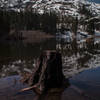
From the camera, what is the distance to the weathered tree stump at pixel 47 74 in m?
10.5

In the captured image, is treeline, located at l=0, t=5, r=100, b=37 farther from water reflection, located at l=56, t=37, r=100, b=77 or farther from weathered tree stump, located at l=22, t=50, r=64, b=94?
weathered tree stump, located at l=22, t=50, r=64, b=94

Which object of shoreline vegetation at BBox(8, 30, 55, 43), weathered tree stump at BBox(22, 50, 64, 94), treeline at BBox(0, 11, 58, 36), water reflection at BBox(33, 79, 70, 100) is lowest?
shoreline vegetation at BBox(8, 30, 55, 43)

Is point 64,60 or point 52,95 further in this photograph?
point 64,60

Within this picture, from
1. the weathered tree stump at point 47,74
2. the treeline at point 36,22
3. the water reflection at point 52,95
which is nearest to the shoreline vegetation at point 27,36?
the treeline at point 36,22

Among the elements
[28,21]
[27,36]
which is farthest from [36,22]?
[27,36]

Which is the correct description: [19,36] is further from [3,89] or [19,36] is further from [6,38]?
[3,89]

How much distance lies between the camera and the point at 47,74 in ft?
35.0

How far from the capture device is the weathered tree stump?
34.6 feet

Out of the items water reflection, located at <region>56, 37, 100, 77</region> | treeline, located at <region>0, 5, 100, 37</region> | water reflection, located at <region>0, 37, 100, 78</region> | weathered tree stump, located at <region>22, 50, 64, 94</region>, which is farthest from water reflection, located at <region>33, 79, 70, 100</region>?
treeline, located at <region>0, 5, 100, 37</region>

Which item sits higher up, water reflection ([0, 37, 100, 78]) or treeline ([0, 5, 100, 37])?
treeline ([0, 5, 100, 37])

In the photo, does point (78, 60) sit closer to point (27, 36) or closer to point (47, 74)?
point (47, 74)

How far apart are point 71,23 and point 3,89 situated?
454ft

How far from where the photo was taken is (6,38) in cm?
8356

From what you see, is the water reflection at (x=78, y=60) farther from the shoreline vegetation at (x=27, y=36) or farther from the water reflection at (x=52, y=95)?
the shoreline vegetation at (x=27, y=36)
